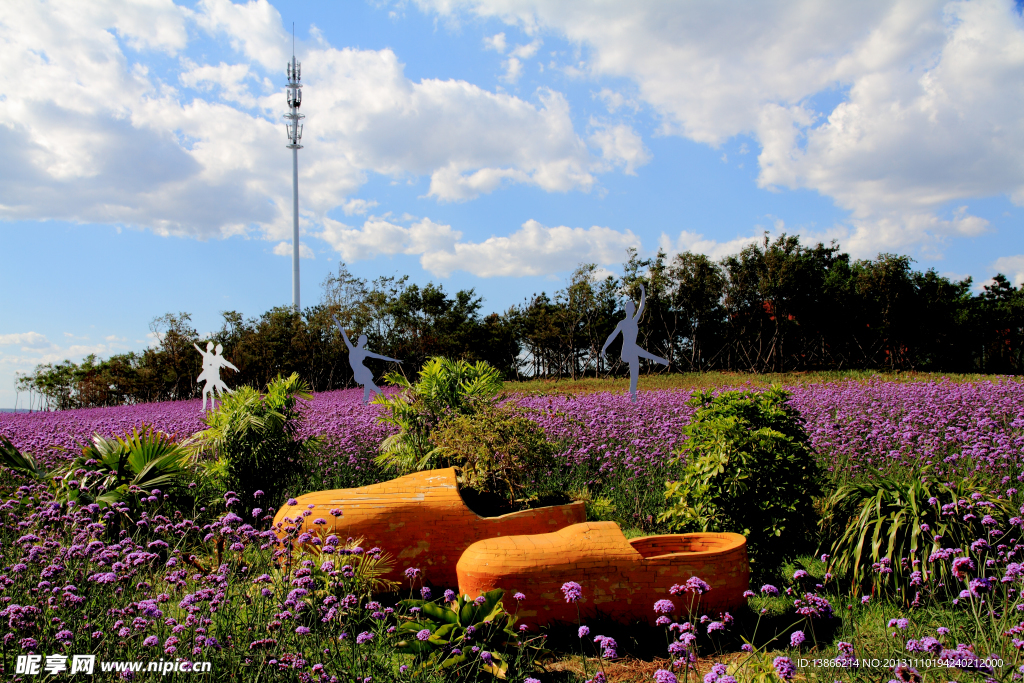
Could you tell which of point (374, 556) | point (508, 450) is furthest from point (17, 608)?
point (508, 450)

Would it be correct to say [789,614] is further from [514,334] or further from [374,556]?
[514,334]

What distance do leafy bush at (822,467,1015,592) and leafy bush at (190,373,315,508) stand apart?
5.68 m

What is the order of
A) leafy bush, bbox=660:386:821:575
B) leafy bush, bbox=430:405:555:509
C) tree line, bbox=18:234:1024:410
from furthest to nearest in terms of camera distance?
tree line, bbox=18:234:1024:410 < leafy bush, bbox=430:405:555:509 < leafy bush, bbox=660:386:821:575

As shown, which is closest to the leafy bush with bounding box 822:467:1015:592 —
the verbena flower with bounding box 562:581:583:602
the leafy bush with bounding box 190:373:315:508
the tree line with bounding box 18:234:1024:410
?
the verbena flower with bounding box 562:581:583:602

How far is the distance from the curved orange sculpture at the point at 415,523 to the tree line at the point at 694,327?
2255 centimetres

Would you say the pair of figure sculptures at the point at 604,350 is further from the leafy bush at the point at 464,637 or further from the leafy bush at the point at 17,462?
the leafy bush at the point at 464,637

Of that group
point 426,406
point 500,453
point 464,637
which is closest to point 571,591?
point 464,637

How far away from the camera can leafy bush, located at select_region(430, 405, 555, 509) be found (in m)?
5.29

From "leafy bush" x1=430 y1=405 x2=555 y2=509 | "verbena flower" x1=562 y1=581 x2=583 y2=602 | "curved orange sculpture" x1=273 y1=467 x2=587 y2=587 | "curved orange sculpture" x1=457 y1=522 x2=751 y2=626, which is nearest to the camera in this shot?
"verbena flower" x1=562 y1=581 x2=583 y2=602

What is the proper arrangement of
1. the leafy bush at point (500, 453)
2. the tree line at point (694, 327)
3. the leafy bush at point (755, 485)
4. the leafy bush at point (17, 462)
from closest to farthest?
1. the leafy bush at point (755, 485)
2. the leafy bush at point (500, 453)
3. the leafy bush at point (17, 462)
4. the tree line at point (694, 327)

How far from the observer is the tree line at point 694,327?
27203 millimetres

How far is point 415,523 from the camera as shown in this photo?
14.8 ft

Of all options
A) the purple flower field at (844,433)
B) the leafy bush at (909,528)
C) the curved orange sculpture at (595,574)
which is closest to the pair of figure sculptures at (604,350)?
the purple flower field at (844,433)

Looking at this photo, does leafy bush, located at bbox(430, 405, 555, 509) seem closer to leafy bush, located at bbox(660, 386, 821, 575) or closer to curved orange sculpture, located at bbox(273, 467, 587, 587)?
curved orange sculpture, located at bbox(273, 467, 587, 587)
